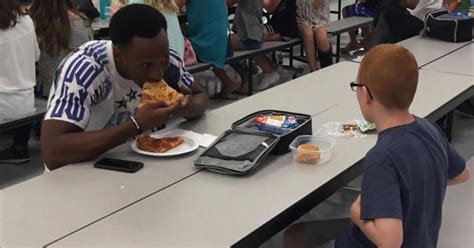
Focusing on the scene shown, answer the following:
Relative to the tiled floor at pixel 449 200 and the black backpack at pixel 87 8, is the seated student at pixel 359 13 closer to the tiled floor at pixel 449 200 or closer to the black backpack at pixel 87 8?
the tiled floor at pixel 449 200

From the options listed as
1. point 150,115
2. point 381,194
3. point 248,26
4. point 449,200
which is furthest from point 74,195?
point 248,26

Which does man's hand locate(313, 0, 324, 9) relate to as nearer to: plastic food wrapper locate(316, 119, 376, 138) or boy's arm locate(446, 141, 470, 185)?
plastic food wrapper locate(316, 119, 376, 138)

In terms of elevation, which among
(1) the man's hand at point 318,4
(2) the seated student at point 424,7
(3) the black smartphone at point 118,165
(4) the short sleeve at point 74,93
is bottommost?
(1) the man's hand at point 318,4

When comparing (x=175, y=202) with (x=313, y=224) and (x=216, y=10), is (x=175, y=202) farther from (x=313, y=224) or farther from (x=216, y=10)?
(x=216, y=10)

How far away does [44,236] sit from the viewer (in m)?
1.74

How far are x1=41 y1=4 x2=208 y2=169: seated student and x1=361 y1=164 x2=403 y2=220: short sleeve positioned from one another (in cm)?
85

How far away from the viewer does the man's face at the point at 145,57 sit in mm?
2248

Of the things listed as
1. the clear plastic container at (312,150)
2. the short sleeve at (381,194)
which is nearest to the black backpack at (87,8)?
the clear plastic container at (312,150)

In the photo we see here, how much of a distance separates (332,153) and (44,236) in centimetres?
112

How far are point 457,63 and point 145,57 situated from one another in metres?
2.33

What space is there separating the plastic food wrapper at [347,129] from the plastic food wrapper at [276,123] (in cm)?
15

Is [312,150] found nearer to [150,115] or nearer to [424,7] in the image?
[150,115]

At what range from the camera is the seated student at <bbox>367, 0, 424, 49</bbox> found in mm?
4805

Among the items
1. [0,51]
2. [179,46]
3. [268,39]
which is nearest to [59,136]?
[0,51]
